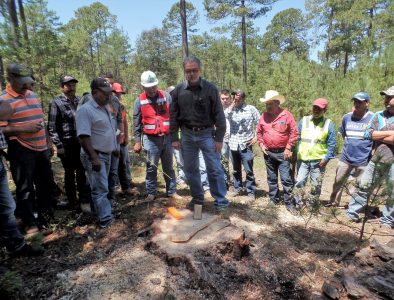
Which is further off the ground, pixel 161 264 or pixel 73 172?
pixel 73 172

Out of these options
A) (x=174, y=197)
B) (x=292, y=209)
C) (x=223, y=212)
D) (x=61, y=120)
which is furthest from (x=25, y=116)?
(x=292, y=209)

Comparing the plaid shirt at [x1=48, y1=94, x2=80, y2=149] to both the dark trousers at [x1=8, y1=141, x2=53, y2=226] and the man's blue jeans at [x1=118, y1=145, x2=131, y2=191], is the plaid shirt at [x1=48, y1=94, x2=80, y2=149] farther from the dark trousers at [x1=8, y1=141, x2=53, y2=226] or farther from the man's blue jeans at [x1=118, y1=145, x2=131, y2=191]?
the man's blue jeans at [x1=118, y1=145, x2=131, y2=191]

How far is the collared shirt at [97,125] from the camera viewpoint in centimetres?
324

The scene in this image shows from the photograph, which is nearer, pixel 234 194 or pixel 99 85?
pixel 99 85

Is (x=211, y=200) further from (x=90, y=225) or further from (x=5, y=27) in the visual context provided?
(x=5, y=27)

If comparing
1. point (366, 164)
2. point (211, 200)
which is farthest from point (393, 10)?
point (211, 200)

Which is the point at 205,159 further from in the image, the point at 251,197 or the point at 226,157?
the point at 226,157

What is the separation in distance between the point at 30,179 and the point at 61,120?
3.08ft

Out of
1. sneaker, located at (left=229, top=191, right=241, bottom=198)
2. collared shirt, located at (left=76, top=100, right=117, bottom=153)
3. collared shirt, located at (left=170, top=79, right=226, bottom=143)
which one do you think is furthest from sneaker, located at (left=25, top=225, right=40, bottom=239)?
sneaker, located at (left=229, top=191, right=241, bottom=198)

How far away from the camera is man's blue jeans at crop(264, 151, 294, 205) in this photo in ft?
15.1

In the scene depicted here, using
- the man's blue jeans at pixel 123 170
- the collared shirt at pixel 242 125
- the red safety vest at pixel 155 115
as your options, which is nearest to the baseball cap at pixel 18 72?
the red safety vest at pixel 155 115

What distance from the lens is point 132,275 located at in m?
2.60

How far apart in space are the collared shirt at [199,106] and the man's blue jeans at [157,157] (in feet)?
2.01

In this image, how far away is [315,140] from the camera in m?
4.52
